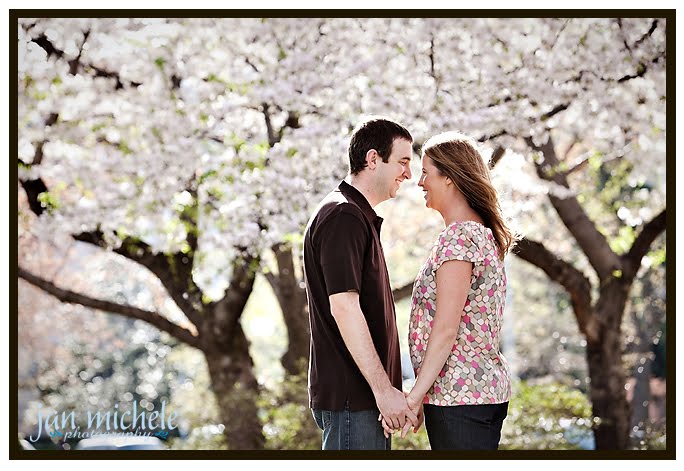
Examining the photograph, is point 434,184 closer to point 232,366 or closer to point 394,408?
point 394,408

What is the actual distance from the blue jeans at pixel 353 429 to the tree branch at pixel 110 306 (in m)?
4.23

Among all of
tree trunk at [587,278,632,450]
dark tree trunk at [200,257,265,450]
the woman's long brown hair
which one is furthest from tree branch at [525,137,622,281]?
the woman's long brown hair

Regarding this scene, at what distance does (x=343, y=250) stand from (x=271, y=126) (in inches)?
140

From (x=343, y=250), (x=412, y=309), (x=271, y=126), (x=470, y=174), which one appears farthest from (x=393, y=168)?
(x=271, y=126)

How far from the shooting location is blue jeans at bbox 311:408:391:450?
8.77 ft

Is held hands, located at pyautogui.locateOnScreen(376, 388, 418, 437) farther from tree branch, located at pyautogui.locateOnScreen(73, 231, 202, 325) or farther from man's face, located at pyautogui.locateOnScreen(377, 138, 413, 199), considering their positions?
tree branch, located at pyautogui.locateOnScreen(73, 231, 202, 325)

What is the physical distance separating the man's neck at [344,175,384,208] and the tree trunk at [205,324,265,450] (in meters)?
4.16

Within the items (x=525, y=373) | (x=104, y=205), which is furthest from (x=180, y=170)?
(x=525, y=373)

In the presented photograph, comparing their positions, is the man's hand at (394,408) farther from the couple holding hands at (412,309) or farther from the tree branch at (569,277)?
the tree branch at (569,277)

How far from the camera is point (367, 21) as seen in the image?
5828 mm

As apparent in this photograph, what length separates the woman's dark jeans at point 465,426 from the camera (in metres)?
2.71
